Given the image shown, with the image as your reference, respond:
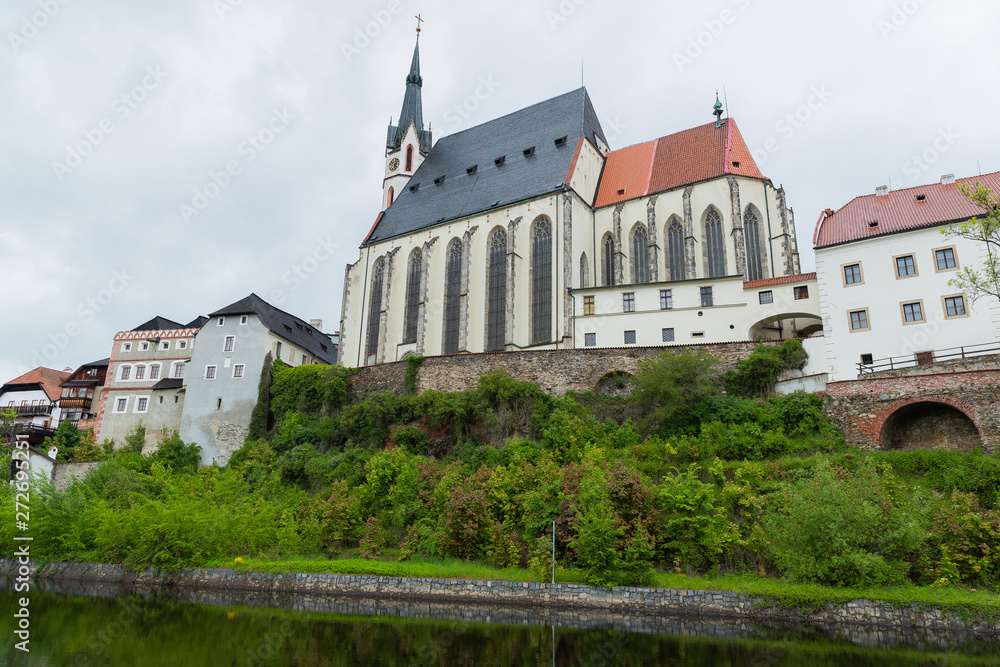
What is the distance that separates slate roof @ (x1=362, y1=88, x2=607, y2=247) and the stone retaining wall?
30.1m

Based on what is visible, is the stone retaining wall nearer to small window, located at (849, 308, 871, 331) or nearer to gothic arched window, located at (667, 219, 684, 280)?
small window, located at (849, 308, 871, 331)

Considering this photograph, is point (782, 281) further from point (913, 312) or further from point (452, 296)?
point (452, 296)

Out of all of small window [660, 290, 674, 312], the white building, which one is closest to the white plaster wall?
the white building

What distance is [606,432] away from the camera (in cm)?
3036

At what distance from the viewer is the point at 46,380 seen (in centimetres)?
Answer: 6381

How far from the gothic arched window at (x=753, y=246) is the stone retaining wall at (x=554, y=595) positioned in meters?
26.4

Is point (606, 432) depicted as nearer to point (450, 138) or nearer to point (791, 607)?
point (791, 607)

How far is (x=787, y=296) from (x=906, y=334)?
22.7 feet

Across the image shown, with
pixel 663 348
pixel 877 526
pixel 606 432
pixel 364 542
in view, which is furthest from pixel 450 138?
pixel 877 526

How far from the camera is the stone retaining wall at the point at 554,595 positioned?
1750 cm

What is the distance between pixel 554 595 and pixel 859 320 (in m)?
18.7

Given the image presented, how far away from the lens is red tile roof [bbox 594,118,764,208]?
45.2 m

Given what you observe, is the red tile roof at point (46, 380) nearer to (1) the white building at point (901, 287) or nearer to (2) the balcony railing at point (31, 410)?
(2) the balcony railing at point (31, 410)

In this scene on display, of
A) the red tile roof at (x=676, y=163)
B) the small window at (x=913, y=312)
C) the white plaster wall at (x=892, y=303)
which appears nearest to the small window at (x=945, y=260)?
the white plaster wall at (x=892, y=303)
